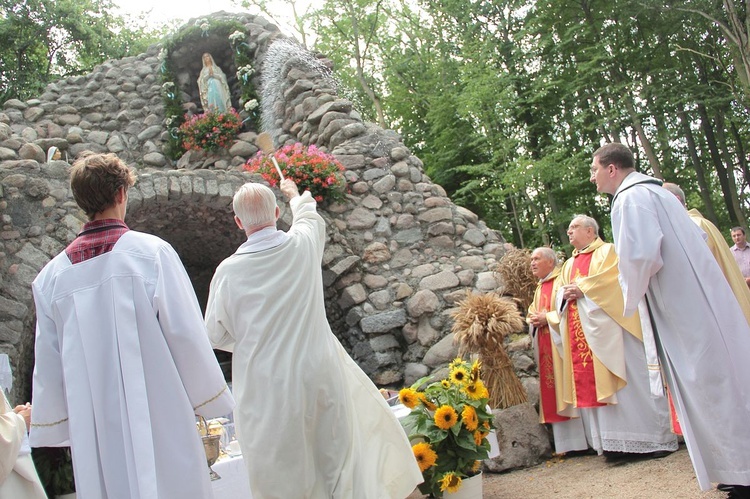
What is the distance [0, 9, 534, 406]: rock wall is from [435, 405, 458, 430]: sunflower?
193cm

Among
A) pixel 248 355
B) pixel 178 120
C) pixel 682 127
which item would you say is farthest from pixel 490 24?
pixel 248 355

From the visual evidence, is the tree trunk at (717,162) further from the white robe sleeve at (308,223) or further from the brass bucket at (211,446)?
the brass bucket at (211,446)

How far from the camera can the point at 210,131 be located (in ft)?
32.4

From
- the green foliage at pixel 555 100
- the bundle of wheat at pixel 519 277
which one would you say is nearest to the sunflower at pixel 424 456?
the bundle of wheat at pixel 519 277

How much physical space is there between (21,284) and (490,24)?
10.5 meters

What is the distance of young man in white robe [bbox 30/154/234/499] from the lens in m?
2.18

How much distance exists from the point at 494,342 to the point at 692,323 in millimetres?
2209

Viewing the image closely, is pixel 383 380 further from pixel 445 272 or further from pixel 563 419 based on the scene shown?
pixel 563 419

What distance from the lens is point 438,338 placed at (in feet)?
21.6

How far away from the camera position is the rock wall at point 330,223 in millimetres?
5750

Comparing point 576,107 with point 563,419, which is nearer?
Result: point 563,419

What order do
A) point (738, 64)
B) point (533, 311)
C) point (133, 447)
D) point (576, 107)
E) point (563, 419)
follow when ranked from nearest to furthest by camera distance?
point (133, 447)
point (563, 419)
point (533, 311)
point (738, 64)
point (576, 107)

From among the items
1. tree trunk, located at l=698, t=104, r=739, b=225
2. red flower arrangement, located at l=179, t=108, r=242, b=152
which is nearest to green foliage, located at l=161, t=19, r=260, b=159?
red flower arrangement, located at l=179, t=108, r=242, b=152

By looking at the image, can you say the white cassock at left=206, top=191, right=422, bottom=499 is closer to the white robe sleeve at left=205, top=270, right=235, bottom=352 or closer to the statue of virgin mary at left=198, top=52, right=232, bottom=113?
the white robe sleeve at left=205, top=270, right=235, bottom=352
